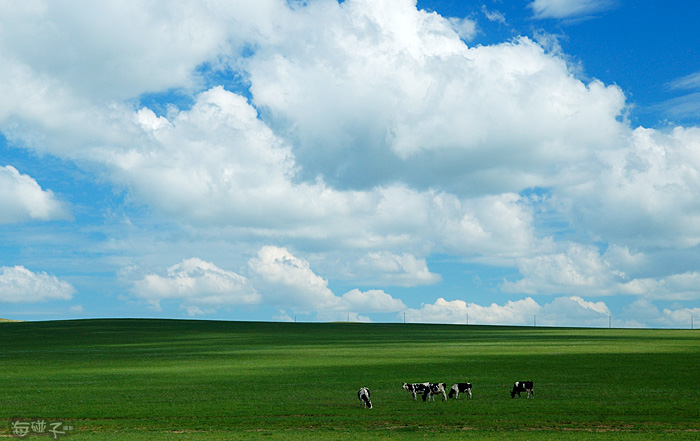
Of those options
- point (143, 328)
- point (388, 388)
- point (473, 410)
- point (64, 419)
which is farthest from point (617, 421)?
point (143, 328)

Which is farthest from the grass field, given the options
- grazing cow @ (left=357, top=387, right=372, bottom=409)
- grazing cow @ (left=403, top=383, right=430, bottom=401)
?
grazing cow @ (left=403, top=383, right=430, bottom=401)

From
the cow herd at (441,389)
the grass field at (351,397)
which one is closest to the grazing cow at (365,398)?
the grass field at (351,397)

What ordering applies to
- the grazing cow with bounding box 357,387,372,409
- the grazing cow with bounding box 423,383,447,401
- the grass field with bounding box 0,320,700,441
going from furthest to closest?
the grazing cow with bounding box 423,383,447,401 < the grazing cow with bounding box 357,387,372,409 < the grass field with bounding box 0,320,700,441

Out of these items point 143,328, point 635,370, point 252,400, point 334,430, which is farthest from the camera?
point 143,328

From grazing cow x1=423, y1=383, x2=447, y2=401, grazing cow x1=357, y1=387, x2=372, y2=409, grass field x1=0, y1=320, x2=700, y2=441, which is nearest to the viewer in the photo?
grass field x1=0, y1=320, x2=700, y2=441

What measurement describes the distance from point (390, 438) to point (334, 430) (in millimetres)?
2737

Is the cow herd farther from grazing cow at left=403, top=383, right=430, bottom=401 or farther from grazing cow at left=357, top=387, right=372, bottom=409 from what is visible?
grazing cow at left=357, top=387, right=372, bottom=409

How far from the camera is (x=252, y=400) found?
35781 millimetres

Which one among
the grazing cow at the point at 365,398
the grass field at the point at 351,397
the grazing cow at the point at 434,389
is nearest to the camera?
the grass field at the point at 351,397

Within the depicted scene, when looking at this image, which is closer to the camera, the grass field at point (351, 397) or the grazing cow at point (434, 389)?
the grass field at point (351, 397)

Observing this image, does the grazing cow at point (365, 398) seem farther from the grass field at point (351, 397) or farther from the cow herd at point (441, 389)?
the cow herd at point (441, 389)

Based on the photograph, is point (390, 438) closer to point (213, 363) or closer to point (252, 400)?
point (252, 400)

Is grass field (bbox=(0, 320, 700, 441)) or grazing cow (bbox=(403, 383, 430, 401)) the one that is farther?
grazing cow (bbox=(403, 383, 430, 401))

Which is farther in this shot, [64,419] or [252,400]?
[252,400]
